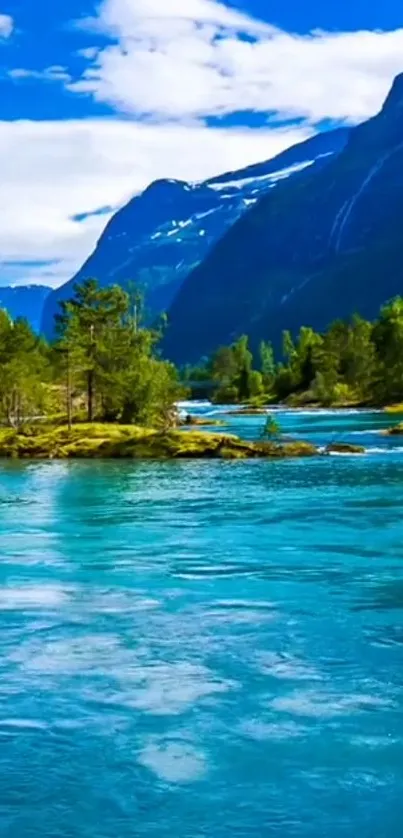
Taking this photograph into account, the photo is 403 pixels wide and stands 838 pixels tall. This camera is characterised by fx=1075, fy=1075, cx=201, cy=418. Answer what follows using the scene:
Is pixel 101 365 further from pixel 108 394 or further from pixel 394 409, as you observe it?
pixel 394 409

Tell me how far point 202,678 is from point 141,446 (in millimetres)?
48608

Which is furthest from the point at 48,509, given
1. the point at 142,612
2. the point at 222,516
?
the point at 142,612

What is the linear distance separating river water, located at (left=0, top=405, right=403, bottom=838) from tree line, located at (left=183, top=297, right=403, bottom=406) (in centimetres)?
11023

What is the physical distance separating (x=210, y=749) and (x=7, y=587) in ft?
36.3

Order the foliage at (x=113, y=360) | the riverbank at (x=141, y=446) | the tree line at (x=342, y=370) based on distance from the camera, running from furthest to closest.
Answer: the tree line at (x=342, y=370)
the foliage at (x=113, y=360)
the riverbank at (x=141, y=446)

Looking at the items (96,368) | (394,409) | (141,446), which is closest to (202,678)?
(141,446)

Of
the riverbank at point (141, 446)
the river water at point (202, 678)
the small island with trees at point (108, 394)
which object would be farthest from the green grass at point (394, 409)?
the river water at point (202, 678)

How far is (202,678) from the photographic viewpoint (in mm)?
16078

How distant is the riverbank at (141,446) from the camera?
6309cm

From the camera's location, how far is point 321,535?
31.2 metres

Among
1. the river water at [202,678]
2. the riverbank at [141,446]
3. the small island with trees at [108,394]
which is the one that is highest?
the small island with trees at [108,394]

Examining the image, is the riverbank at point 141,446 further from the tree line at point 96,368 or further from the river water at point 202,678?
the river water at point 202,678

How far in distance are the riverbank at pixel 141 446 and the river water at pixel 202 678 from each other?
28236 mm

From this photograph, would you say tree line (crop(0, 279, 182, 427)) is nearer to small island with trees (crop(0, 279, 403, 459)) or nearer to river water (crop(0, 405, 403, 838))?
small island with trees (crop(0, 279, 403, 459))
